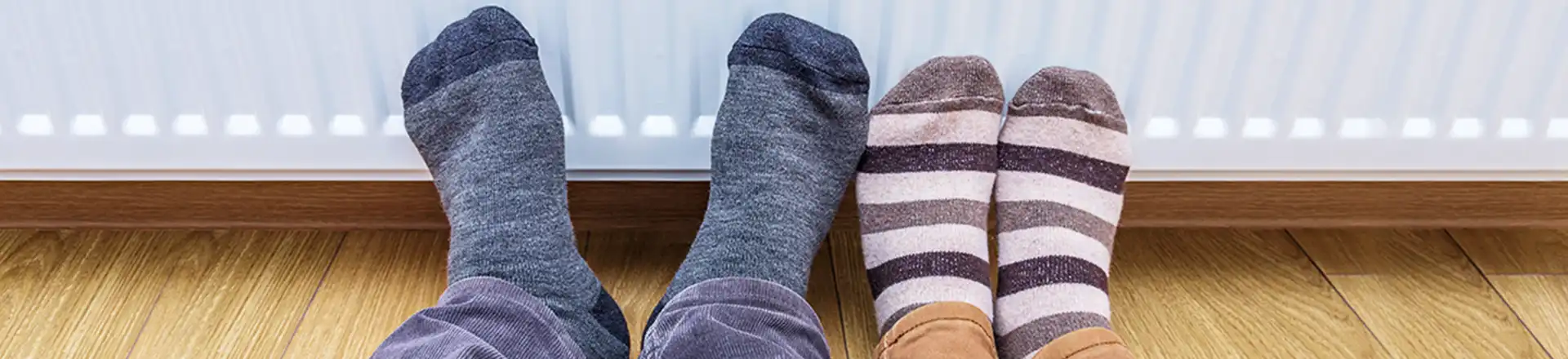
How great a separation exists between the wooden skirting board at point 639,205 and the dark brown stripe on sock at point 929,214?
77mm

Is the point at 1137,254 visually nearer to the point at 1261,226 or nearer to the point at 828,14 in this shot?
the point at 1261,226

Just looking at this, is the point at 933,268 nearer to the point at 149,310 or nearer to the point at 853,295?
the point at 853,295

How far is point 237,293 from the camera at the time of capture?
74cm

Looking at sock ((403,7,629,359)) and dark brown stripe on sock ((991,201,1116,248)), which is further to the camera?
dark brown stripe on sock ((991,201,1116,248))

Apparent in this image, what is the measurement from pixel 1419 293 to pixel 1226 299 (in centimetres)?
15

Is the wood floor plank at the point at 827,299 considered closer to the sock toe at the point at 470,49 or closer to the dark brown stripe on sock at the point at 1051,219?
the dark brown stripe on sock at the point at 1051,219

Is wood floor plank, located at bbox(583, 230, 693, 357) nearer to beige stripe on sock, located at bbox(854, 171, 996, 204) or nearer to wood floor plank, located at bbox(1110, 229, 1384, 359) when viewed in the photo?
beige stripe on sock, located at bbox(854, 171, 996, 204)

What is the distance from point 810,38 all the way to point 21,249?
62 centimetres

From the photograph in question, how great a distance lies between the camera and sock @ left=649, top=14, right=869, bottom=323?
649 mm

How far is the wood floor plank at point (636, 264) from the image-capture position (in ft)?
2.44

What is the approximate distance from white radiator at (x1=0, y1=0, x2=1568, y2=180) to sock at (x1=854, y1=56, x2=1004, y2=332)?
0.02m

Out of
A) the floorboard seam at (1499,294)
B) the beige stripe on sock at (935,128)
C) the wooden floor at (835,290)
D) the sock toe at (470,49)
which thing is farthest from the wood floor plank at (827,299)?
the floorboard seam at (1499,294)

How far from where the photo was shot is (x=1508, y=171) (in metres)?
0.73

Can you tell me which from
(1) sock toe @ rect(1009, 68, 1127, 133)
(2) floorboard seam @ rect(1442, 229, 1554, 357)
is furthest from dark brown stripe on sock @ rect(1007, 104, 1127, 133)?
(2) floorboard seam @ rect(1442, 229, 1554, 357)
